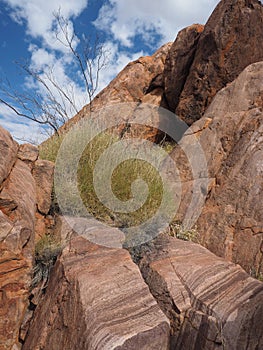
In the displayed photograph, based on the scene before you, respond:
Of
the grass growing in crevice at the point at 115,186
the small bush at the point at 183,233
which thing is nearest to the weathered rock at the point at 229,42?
the grass growing in crevice at the point at 115,186

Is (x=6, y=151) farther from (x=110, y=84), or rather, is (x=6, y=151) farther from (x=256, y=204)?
(x=110, y=84)

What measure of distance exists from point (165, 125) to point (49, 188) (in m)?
5.57

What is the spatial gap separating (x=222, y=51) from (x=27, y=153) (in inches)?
199

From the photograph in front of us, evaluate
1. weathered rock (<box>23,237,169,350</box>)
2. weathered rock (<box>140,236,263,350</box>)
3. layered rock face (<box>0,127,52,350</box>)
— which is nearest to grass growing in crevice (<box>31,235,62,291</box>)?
layered rock face (<box>0,127,52,350</box>)

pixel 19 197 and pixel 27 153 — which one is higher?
pixel 27 153

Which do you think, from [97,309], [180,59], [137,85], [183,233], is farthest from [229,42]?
[97,309]

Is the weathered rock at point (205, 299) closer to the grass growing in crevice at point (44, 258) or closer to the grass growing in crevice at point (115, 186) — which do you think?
the grass growing in crevice at point (115, 186)

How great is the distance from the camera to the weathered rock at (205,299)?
2281mm

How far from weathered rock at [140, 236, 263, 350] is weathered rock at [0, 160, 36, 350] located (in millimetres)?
1140

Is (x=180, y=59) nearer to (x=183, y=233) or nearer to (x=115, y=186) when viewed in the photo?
(x=115, y=186)

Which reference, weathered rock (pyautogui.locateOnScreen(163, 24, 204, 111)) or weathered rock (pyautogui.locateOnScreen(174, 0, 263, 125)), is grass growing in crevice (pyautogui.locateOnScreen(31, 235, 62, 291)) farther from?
weathered rock (pyautogui.locateOnScreen(163, 24, 204, 111))

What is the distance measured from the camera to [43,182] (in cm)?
387

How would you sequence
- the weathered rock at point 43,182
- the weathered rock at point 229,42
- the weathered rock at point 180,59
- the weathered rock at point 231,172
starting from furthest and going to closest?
the weathered rock at point 180,59 → the weathered rock at point 229,42 → the weathered rock at point 43,182 → the weathered rock at point 231,172

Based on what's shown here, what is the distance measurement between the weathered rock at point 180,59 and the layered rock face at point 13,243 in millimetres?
6045
